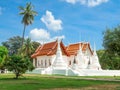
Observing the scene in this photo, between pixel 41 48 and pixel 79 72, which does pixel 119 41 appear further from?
pixel 41 48

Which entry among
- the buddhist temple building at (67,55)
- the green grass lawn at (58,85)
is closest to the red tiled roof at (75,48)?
the buddhist temple building at (67,55)

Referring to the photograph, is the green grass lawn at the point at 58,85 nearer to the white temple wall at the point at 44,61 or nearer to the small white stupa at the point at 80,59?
the small white stupa at the point at 80,59

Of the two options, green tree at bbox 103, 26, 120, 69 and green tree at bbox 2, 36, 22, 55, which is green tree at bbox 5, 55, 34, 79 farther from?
green tree at bbox 2, 36, 22, 55

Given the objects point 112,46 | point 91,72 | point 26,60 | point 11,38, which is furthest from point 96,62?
point 11,38

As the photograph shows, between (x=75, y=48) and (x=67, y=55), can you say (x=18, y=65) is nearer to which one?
(x=67, y=55)

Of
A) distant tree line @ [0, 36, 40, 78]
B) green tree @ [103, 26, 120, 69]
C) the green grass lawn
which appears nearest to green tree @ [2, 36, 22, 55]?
distant tree line @ [0, 36, 40, 78]

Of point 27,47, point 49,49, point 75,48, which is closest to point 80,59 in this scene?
point 75,48

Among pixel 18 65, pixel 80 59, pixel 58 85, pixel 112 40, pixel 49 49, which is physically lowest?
pixel 58 85

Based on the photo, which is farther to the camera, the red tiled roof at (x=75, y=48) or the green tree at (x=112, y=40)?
the red tiled roof at (x=75, y=48)

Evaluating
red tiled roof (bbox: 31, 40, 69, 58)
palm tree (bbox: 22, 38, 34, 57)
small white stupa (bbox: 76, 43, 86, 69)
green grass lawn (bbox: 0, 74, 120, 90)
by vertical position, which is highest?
palm tree (bbox: 22, 38, 34, 57)

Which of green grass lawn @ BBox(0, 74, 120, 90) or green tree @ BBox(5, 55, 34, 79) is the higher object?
green tree @ BBox(5, 55, 34, 79)

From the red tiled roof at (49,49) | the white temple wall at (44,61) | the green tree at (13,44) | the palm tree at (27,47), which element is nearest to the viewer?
the red tiled roof at (49,49)

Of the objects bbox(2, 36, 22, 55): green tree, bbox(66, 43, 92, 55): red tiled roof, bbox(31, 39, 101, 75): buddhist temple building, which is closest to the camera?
bbox(31, 39, 101, 75): buddhist temple building

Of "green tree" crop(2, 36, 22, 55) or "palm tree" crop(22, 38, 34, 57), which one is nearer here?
"palm tree" crop(22, 38, 34, 57)
